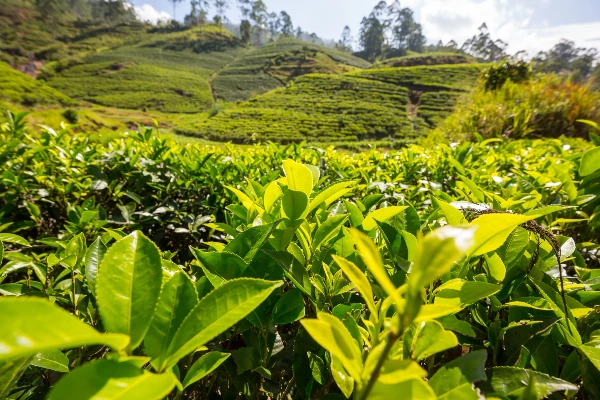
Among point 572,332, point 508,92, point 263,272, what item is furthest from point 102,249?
point 508,92

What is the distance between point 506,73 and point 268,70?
52783 mm

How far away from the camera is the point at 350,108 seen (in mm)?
34031

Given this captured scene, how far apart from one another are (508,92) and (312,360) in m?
9.42

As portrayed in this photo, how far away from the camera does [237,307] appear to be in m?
0.39

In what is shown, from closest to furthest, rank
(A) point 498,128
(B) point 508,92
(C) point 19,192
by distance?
(C) point 19,192, (A) point 498,128, (B) point 508,92

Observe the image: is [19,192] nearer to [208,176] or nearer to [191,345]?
[208,176]

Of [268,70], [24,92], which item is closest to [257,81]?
[268,70]

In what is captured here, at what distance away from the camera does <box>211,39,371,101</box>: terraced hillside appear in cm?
5397

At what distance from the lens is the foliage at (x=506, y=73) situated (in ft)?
41.5

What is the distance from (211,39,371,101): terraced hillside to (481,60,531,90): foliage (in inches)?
1725

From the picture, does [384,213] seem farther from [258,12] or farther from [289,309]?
[258,12]

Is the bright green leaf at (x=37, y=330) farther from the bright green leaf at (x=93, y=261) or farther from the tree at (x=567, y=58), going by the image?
the tree at (x=567, y=58)

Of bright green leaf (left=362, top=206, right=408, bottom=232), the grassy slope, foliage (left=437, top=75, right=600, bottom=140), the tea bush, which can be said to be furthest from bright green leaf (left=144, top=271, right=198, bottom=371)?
the grassy slope

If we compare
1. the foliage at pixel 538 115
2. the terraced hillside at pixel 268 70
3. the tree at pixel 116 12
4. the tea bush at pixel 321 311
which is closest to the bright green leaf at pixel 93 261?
the tea bush at pixel 321 311
